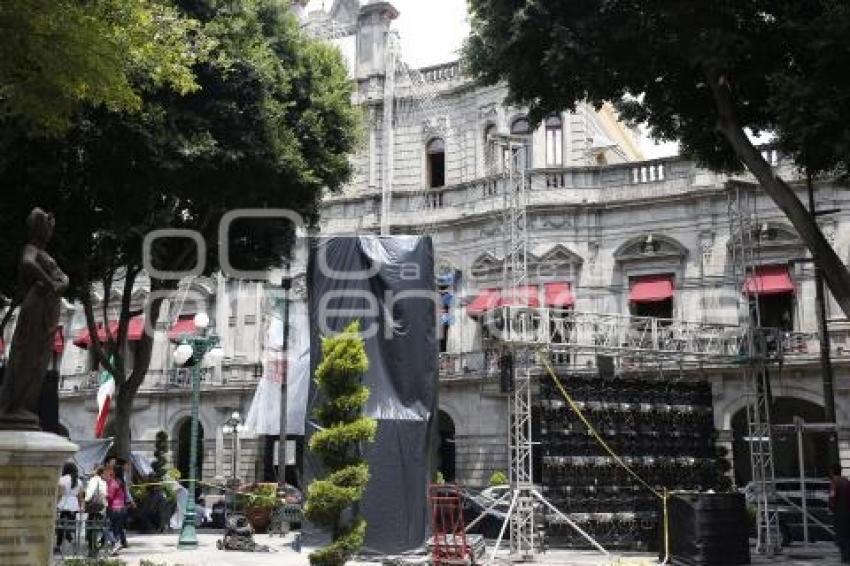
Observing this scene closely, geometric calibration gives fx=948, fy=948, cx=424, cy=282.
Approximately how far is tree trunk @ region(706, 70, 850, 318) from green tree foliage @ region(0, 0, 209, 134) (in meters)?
7.63

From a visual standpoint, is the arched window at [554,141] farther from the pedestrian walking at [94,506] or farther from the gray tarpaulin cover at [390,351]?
the pedestrian walking at [94,506]

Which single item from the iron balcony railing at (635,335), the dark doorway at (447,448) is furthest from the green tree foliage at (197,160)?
the dark doorway at (447,448)

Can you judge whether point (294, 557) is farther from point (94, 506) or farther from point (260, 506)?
point (260, 506)

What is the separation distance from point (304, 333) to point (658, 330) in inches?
466

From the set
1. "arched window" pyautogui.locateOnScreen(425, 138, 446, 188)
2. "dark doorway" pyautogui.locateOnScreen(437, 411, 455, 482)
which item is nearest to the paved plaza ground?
"dark doorway" pyautogui.locateOnScreen(437, 411, 455, 482)

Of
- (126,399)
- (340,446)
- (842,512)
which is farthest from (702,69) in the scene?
(126,399)

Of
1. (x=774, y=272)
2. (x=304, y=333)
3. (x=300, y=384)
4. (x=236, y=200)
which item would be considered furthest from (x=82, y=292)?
(x=774, y=272)

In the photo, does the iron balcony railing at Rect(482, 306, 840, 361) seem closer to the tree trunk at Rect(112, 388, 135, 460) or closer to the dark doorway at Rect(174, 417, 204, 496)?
the tree trunk at Rect(112, 388, 135, 460)

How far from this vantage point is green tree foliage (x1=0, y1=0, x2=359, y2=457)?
50.9ft

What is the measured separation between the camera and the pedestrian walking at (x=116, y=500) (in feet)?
51.5

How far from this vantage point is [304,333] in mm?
27688

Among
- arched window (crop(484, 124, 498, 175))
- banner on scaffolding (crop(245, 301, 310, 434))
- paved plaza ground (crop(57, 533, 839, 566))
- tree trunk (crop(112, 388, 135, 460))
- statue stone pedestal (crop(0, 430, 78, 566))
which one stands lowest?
paved plaza ground (crop(57, 533, 839, 566))

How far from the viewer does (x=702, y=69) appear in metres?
14.0

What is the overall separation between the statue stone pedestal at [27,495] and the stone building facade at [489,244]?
15.8m
